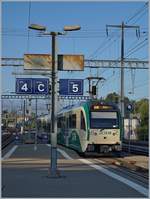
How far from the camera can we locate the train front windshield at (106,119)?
30.9m

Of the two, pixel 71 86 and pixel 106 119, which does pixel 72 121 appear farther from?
pixel 71 86

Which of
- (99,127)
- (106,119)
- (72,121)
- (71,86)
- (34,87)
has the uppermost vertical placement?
(71,86)

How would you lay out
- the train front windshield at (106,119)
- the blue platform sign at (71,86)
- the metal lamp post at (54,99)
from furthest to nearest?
the blue platform sign at (71,86) < the train front windshield at (106,119) < the metal lamp post at (54,99)

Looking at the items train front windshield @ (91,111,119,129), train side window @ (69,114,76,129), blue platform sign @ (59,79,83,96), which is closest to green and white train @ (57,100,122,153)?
train front windshield @ (91,111,119,129)

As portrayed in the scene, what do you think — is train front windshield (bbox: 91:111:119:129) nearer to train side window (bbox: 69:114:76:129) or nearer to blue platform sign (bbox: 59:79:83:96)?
train side window (bbox: 69:114:76:129)

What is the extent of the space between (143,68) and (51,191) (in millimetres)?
38562

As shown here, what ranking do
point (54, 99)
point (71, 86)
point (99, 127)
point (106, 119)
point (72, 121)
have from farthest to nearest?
point (71, 86) < point (72, 121) < point (106, 119) < point (99, 127) < point (54, 99)

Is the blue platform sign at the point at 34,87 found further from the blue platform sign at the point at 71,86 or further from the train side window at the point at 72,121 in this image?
the blue platform sign at the point at 71,86

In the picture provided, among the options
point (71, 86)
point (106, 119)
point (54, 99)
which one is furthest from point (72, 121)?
point (54, 99)

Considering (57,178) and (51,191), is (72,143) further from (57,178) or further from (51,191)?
(51,191)

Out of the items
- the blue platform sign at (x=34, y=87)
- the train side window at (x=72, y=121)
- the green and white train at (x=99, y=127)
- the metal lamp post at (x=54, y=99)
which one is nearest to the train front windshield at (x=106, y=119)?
the green and white train at (x=99, y=127)

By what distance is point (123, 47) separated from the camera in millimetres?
48594

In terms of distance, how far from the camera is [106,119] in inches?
1227

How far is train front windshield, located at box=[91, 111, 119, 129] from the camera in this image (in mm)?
30891
